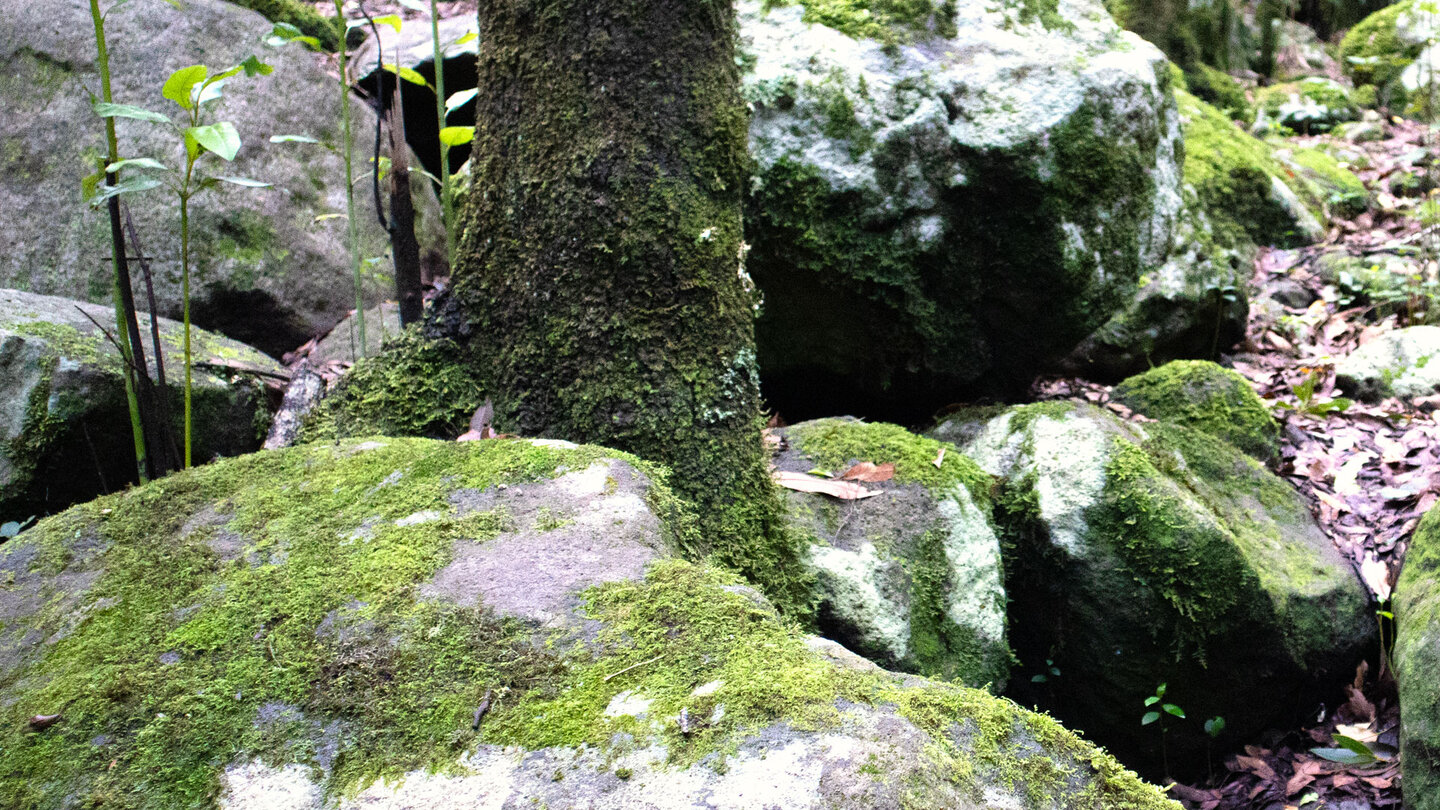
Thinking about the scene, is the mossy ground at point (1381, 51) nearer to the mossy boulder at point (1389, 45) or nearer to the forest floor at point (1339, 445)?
the mossy boulder at point (1389, 45)

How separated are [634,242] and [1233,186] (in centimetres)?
546

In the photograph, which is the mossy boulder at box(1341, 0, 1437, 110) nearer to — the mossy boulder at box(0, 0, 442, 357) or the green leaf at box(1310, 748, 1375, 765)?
the green leaf at box(1310, 748, 1375, 765)

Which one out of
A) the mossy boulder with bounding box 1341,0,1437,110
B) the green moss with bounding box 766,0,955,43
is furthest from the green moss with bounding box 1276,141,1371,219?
the green moss with bounding box 766,0,955,43

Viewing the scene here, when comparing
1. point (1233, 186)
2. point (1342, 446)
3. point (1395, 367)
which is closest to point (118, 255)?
point (1342, 446)

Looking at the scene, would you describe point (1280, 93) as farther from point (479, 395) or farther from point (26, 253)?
point (26, 253)

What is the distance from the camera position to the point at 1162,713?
3.27 metres

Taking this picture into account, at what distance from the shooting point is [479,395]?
2.59 meters

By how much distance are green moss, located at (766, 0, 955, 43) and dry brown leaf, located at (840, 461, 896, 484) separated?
1869 mm

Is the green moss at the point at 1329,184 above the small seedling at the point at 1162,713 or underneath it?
above

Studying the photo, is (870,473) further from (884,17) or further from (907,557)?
(884,17)

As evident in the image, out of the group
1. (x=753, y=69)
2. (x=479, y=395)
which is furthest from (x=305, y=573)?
(x=753, y=69)

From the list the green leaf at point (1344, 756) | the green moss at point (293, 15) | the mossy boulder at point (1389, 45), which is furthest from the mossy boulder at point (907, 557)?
the mossy boulder at point (1389, 45)

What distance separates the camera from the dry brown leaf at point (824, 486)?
2965mm

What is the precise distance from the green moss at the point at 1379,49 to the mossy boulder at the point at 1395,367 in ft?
18.1
